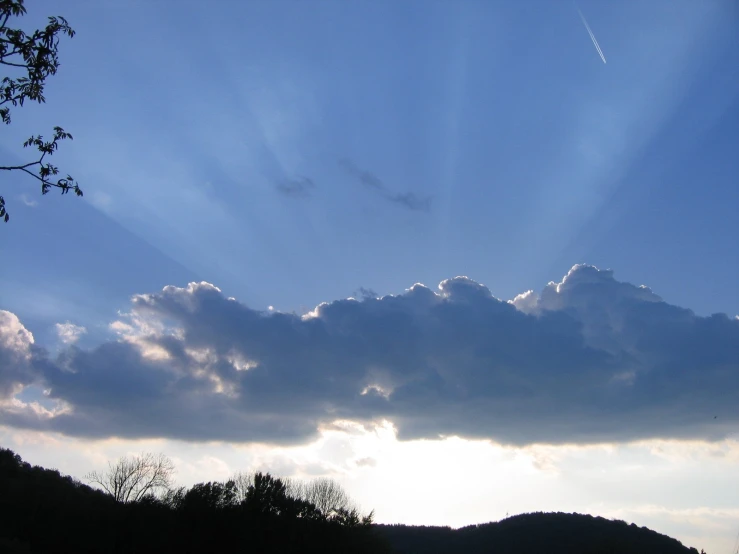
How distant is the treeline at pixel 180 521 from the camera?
53312 mm

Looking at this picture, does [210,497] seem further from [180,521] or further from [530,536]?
[530,536]

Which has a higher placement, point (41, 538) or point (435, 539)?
point (435, 539)

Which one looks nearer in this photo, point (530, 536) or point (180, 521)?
point (180, 521)

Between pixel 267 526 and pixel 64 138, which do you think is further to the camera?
pixel 267 526

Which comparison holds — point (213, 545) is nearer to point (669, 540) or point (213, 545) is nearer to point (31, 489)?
point (31, 489)

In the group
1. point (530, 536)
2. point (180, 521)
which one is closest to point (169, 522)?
point (180, 521)

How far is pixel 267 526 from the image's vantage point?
59.8 meters

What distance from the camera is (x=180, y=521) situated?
58.3m

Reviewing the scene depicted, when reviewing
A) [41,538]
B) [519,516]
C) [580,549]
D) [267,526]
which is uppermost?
[519,516]

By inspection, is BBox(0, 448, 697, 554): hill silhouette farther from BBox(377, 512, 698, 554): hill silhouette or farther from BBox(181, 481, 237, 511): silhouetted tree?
BBox(377, 512, 698, 554): hill silhouette

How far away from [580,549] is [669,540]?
29038 millimetres

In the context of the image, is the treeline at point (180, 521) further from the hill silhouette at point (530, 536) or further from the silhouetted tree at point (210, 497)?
the hill silhouette at point (530, 536)

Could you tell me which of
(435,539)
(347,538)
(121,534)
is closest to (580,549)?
(435,539)

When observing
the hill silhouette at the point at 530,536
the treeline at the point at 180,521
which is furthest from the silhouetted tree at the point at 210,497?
the hill silhouette at the point at 530,536
